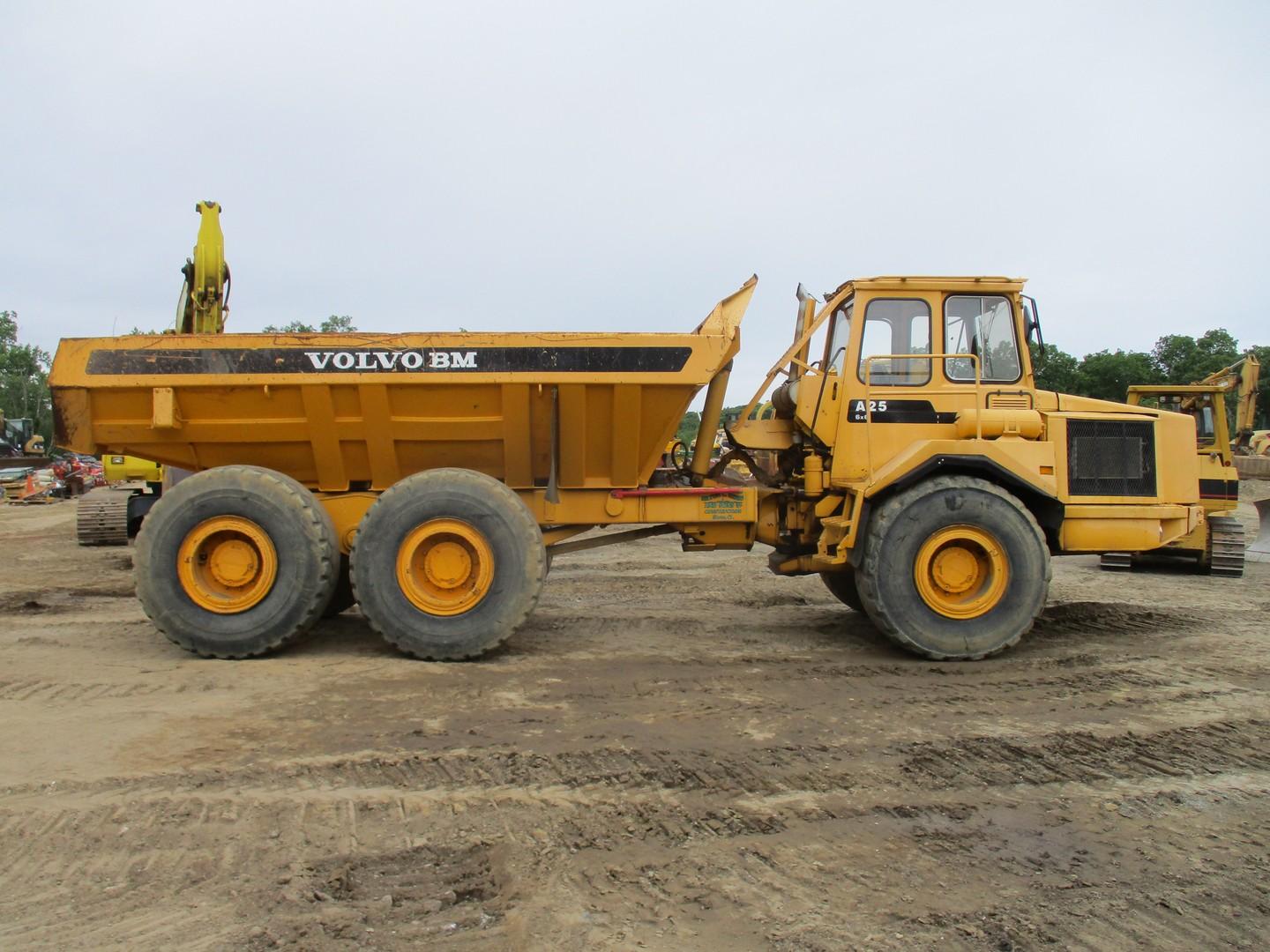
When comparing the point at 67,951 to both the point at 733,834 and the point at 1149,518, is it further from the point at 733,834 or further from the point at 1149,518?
the point at 1149,518

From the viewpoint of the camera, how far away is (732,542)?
254 inches

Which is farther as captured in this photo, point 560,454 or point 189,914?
point 560,454

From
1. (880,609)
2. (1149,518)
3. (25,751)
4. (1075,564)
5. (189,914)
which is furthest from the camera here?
(1075,564)

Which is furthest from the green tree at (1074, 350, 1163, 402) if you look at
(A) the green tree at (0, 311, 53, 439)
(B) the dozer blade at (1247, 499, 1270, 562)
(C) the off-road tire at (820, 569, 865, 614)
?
(A) the green tree at (0, 311, 53, 439)

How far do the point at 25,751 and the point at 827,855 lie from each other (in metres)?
3.43

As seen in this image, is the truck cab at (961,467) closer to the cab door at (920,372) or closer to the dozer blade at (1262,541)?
the cab door at (920,372)

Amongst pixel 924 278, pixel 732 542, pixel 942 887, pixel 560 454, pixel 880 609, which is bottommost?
pixel 942 887

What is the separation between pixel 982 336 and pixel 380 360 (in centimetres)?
410

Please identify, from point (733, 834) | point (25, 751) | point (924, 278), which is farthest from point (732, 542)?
point (25, 751)

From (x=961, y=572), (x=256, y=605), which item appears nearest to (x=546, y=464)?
(x=256, y=605)

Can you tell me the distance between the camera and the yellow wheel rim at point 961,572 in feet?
18.8

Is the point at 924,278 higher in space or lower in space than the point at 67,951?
higher

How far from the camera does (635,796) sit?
355 centimetres

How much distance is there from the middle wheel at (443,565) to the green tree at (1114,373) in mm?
31361
